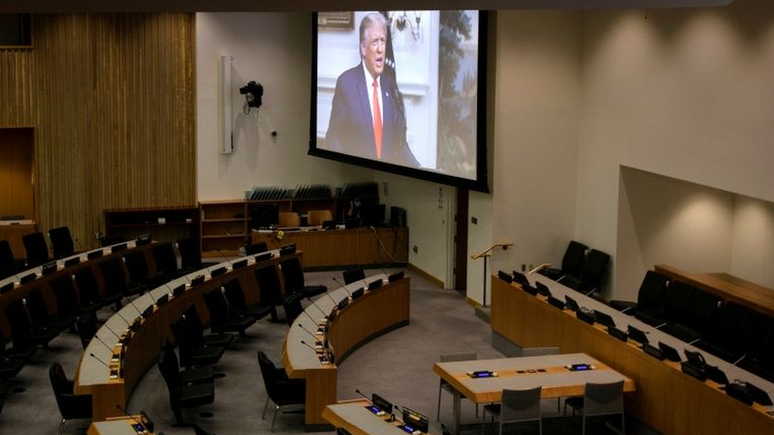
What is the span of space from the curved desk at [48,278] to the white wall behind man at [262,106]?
10.4ft

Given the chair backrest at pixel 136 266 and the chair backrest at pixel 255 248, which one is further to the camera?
the chair backrest at pixel 255 248

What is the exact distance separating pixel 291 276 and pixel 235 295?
1874mm

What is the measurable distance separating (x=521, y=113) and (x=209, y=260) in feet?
23.7

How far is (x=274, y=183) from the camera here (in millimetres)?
21781

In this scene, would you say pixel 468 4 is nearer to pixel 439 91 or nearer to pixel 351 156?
pixel 439 91

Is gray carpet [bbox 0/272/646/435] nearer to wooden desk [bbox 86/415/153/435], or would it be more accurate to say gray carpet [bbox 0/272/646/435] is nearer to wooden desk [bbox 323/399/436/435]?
wooden desk [bbox 323/399/436/435]

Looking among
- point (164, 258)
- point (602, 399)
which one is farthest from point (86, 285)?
point (602, 399)

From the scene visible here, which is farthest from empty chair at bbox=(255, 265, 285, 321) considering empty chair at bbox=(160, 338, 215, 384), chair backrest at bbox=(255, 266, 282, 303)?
empty chair at bbox=(160, 338, 215, 384)

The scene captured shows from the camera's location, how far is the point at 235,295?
15867 mm

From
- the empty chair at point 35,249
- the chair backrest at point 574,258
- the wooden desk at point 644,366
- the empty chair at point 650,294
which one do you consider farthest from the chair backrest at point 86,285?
the empty chair at point 650,294

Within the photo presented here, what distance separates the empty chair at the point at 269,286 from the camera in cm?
1677

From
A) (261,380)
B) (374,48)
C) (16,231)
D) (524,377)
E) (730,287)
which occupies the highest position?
(374,48)

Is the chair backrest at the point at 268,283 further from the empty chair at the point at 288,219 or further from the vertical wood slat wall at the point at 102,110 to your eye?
the vertical wood slat wall at the point at 102,110

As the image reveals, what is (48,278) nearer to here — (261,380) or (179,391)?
(261,380)
